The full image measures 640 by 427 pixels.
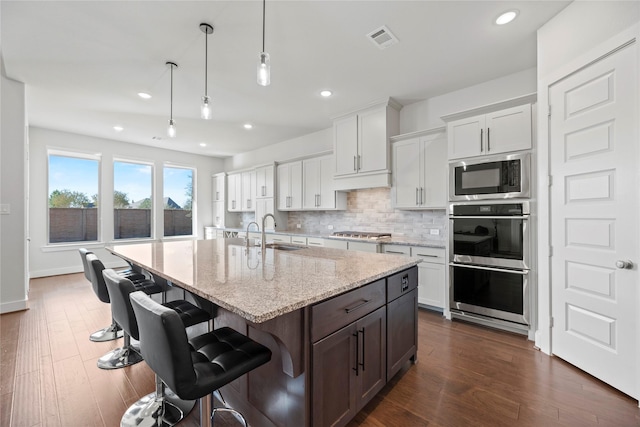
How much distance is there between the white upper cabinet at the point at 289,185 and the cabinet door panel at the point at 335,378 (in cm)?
394

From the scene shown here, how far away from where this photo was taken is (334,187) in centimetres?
454

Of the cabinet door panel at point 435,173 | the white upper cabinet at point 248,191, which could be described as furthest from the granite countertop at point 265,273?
the white upper cabinet at point 248,191

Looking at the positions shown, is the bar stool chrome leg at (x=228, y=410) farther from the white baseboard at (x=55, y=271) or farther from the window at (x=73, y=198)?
the window at (x=73, y=198)

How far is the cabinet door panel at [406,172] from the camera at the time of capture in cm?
367

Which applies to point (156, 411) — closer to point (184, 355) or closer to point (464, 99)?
point (184, 355)

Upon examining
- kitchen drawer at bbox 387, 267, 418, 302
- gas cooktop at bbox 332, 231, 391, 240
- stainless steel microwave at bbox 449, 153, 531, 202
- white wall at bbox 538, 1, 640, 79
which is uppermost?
white wall at bbox 538, 1, 640, 79

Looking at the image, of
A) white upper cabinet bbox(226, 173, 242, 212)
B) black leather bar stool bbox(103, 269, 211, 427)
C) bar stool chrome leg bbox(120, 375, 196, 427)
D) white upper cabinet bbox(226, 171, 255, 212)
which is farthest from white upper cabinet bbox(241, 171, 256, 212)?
bar stool chrome leg bbox(120, 375, 196, 427)

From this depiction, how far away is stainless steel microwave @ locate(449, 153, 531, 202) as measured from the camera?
8.84 feet

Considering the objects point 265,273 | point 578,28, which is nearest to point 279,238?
point 265,273

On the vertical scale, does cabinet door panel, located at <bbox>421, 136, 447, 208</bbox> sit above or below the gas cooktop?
above

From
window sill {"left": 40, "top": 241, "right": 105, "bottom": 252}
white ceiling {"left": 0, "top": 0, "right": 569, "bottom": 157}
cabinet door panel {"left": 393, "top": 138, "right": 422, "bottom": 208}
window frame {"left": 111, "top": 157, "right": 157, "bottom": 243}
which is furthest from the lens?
window frame {"left": 111, "top": 157, "right": 157, "bottom": 243}

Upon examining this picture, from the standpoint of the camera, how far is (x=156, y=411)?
1.70m

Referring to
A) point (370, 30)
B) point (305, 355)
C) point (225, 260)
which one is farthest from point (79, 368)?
point (370, 30)

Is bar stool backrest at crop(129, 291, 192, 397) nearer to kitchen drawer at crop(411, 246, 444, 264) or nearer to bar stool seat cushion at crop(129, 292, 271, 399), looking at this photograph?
bar stool seat cushion at crop(129, 292, 271, 399)
